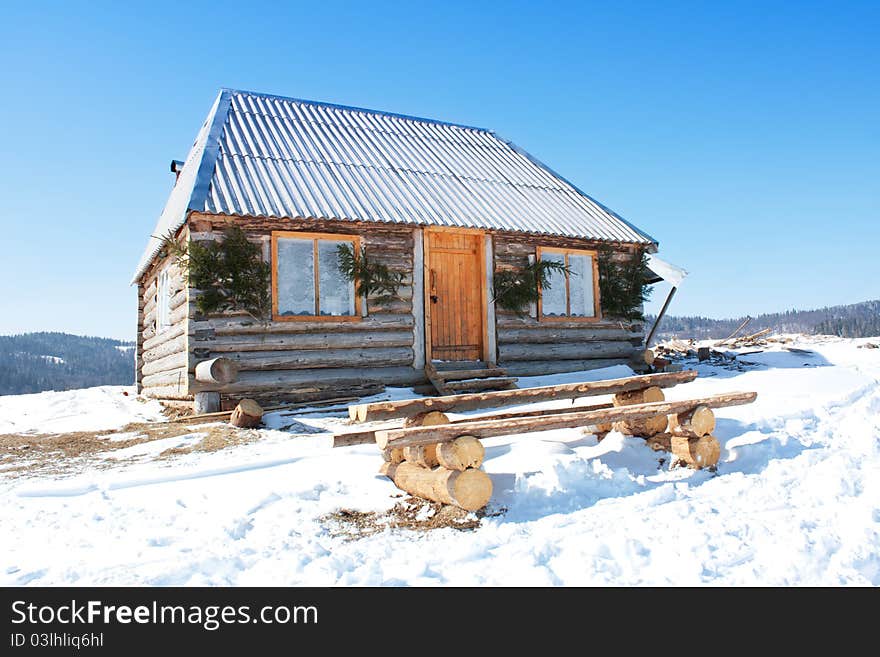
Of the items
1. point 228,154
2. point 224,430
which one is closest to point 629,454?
point 224,430

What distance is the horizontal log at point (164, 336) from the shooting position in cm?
1050

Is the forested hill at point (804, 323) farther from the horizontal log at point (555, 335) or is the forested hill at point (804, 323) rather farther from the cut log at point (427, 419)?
the cut log at point (427, 419)

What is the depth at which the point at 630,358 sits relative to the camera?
1295cm

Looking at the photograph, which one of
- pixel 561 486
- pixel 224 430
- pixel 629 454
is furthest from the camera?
pixel 224 430

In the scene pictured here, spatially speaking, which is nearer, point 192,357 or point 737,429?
point 737,429

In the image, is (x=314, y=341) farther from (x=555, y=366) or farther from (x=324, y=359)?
(x=555, y=366)

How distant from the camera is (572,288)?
12.4 meters

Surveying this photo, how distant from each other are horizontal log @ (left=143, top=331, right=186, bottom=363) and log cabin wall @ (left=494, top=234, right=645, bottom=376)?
556 cm

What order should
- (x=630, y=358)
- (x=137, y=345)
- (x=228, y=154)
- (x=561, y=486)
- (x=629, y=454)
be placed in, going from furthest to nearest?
(x=137, y=345)
(x=630, y=358)
(x=228, y=154)
(x=629, y=454)
(x=561, y=486)

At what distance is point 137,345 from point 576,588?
16309 mm

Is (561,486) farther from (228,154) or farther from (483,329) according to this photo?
(228,154)

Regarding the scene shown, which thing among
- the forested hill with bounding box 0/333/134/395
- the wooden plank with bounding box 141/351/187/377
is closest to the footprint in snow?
the wooden plank with bounding box 141/351/187/377

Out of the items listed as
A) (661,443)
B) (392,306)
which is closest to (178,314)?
(392,306)
